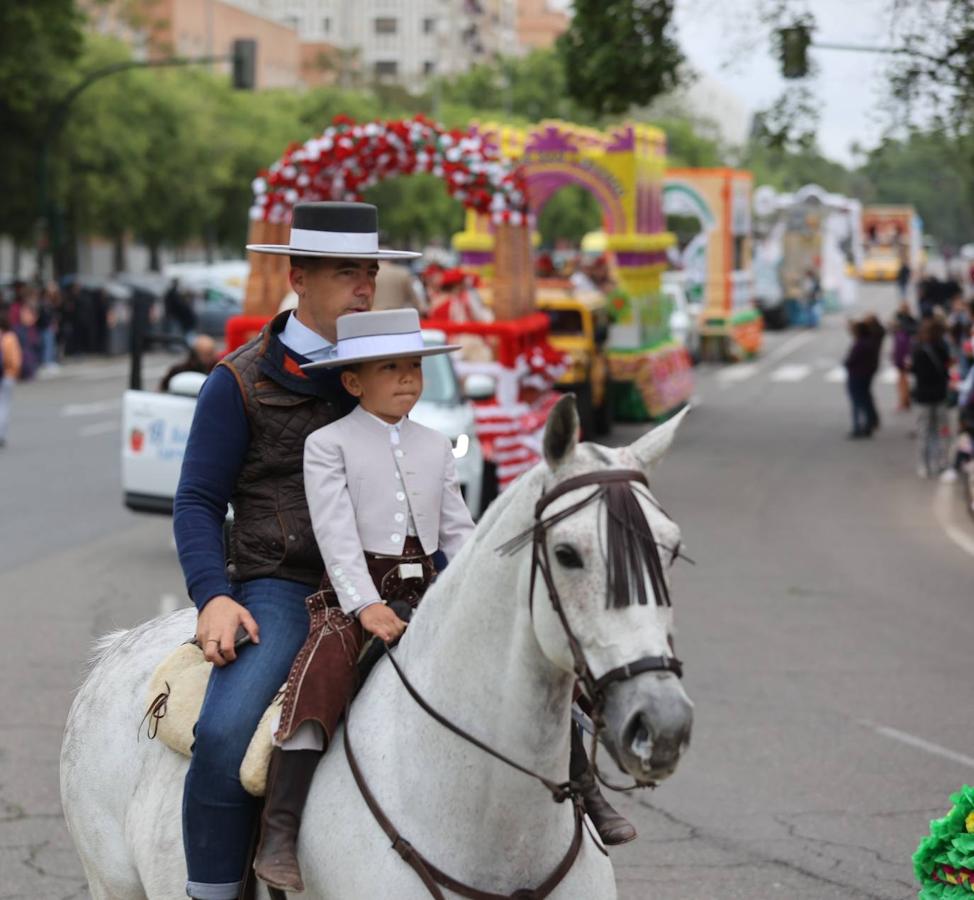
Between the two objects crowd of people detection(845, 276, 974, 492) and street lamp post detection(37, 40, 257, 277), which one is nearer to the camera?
crowd of people detection(845, 276, 974, 492)

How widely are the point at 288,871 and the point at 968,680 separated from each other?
752 centimetres

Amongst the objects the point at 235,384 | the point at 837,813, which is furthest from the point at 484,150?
the point at 235,384

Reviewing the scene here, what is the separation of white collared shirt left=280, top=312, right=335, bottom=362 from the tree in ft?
63.1

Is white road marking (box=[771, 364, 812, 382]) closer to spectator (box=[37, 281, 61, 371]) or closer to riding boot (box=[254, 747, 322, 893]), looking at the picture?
spectator (box=[37, 281, 61, 371])

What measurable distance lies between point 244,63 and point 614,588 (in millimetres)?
36586

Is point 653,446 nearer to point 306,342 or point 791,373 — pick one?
point 306,342

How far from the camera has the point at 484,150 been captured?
60.5 feet

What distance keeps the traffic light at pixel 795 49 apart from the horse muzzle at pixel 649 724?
1732 cm

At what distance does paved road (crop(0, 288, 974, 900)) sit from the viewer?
7262 millimetres

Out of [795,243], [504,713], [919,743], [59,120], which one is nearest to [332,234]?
[504,713]

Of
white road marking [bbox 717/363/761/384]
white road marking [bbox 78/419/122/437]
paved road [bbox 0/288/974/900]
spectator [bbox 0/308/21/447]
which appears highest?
spectator [bbox 0/308/21/447]

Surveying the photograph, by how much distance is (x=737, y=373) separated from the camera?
40.3m

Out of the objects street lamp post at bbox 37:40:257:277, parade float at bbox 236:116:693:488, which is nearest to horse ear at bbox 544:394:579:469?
parade float at bbox 236:116:693:488

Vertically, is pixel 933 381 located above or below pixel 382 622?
below
